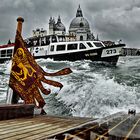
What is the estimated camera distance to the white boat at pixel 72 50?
97.8ft

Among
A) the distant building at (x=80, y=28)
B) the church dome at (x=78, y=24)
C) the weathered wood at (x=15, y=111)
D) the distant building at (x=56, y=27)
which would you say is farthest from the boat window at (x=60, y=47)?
the distant building at (x=56, y=27)

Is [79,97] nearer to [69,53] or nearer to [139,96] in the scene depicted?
[139,96]

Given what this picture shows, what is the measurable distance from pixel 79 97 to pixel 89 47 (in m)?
17.7

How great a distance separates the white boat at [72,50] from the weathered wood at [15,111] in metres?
23.5

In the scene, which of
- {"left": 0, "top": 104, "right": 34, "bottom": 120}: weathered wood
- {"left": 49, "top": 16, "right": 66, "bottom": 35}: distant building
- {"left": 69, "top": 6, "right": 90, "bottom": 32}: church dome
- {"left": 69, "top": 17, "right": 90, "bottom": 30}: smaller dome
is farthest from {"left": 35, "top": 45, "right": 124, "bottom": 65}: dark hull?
{"left": 49, "top": 16, "right": 66, "bottom": 35}: distant building

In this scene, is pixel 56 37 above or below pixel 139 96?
above

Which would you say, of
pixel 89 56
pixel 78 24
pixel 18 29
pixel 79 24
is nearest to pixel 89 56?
Result: pixel 89 56

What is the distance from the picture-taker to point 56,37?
3388cm

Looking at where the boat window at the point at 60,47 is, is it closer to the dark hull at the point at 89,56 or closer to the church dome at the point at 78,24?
the dark hull at the point at 89,56

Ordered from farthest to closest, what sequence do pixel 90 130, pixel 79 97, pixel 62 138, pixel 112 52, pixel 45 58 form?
pixel 45 58
pixel 112 52
pixel 79 97
pixel 90 130
pixel 62 138

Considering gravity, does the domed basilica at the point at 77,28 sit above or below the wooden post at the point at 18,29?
above

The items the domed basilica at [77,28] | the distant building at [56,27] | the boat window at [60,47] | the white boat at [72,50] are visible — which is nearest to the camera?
the white boat at [72,50]

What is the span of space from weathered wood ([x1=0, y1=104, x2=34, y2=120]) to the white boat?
23456 millimetres

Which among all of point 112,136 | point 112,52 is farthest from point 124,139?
point 112,52
